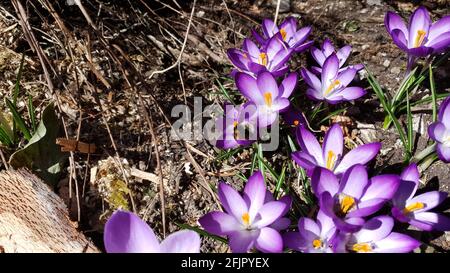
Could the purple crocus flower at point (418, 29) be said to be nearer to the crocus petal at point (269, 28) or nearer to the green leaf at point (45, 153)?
the crocus petal at point (269, 28)

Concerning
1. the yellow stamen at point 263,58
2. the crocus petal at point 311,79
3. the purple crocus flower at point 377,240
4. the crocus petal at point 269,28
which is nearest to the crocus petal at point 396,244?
the purple crocus flower at point 377,240

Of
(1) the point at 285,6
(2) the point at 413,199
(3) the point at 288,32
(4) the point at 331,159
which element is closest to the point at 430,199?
(2) the point at 413,199

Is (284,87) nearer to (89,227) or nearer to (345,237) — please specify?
(345,237)

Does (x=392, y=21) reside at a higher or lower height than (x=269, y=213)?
higher

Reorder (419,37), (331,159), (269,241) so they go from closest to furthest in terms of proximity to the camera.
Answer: (269,241) < (331,159) < (419,37)

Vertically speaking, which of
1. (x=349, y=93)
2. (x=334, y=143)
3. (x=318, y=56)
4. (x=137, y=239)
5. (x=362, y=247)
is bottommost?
(x=362, y=247)

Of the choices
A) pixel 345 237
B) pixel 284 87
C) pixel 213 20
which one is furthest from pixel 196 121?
pixel 345 237

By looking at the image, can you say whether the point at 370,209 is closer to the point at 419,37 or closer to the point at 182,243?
the point at 182,243
